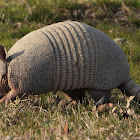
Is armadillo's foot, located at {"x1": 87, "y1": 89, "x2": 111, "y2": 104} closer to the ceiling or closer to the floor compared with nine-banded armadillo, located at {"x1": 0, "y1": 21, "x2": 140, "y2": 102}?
closer to the floor

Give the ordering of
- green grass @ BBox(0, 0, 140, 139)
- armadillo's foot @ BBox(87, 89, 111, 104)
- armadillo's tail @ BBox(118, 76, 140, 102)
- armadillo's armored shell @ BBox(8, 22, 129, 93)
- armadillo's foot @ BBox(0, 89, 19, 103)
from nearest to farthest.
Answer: green grass @ BBox(0, 0, 140, 139), armadillo's armored shell @ BBox(8, 22, 129, 93), armadillo's foot @ BBox(0, 89, 19, 103), armadillo's foot @ BBox(87, 89, 111, 104), armadillo's tail @ BBox(118, 76, 140, 102)

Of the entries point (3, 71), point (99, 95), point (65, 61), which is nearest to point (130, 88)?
point (99, 95)

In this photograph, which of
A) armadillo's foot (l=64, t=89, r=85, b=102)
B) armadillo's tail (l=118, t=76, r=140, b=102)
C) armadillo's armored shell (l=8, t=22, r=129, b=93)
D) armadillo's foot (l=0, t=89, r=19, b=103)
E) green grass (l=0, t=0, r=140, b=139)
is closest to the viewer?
green grass (l=0, t=0, r=140, b=139)

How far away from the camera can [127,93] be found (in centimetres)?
448

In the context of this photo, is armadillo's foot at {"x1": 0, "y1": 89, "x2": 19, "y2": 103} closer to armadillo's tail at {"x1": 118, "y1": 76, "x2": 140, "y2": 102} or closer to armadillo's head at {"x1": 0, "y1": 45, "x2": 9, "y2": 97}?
armadillo's head at {"x1": 0, "y1": 45, "x2": 9, "y2": 97}

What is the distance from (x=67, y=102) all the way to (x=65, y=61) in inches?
26.0

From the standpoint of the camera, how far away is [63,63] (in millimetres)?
3965

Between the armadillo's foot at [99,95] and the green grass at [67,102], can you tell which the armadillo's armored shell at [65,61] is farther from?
the green grass at [67,102]

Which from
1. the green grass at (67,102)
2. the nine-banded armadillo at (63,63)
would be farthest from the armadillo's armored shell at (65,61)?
the green grass at (67,102)

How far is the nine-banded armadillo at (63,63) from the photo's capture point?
3887mm

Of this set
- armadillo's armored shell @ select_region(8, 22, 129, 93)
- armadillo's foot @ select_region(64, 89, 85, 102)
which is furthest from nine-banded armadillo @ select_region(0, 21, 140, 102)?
armadillo's foot @ select_region(64, 89, 85, 102)

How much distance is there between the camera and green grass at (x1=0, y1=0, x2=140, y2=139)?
308 cm

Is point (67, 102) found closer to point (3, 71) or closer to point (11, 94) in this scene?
point (11, 94)

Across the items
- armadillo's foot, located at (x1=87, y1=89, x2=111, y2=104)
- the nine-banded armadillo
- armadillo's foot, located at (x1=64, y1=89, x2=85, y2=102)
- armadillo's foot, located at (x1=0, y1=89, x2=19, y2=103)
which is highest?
the nine-banded armadillo
